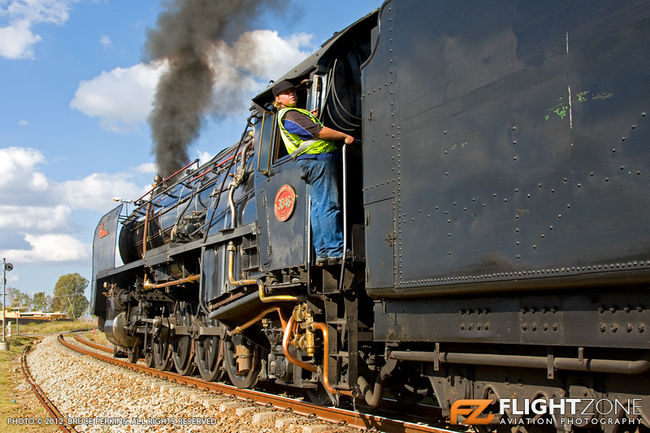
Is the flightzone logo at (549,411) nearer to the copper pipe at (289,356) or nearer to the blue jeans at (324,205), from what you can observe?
the blue jeans at (324,205)

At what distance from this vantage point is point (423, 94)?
4.00 meters

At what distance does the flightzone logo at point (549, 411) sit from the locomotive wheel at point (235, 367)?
4.50 metres

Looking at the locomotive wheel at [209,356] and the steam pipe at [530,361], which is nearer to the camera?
the steam pipe at [530,361]

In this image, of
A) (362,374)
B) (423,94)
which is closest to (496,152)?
(423,94)

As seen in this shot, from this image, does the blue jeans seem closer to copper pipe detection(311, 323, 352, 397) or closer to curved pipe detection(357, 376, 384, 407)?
copper pipe detection(311, 323, 352, 397)

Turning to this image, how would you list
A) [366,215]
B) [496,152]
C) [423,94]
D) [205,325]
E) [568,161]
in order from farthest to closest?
1. [205,325]
2. [366,215]
3. [423,94]
4. [496,152]
5. [568,161]

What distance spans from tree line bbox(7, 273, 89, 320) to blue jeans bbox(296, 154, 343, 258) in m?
91.3

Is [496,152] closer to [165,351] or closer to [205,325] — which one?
[205,325]

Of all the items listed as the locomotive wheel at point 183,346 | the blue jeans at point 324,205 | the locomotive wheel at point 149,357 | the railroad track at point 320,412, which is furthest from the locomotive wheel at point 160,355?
the blue jeans at point 324,205

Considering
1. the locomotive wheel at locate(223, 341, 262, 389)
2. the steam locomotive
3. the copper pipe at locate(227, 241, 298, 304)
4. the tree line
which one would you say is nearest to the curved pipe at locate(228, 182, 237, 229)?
the copper pipe at locate(227, 241, 298, 304)

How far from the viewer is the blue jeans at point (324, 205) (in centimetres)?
510

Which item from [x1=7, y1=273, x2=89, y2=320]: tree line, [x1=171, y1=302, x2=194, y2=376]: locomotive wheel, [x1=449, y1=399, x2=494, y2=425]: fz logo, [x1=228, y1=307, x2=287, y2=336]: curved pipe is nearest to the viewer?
[x1=449, y1=399, x2=494, y2=425]: fz logo

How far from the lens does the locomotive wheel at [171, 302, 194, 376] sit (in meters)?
10.1

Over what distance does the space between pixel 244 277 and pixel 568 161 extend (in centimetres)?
474
